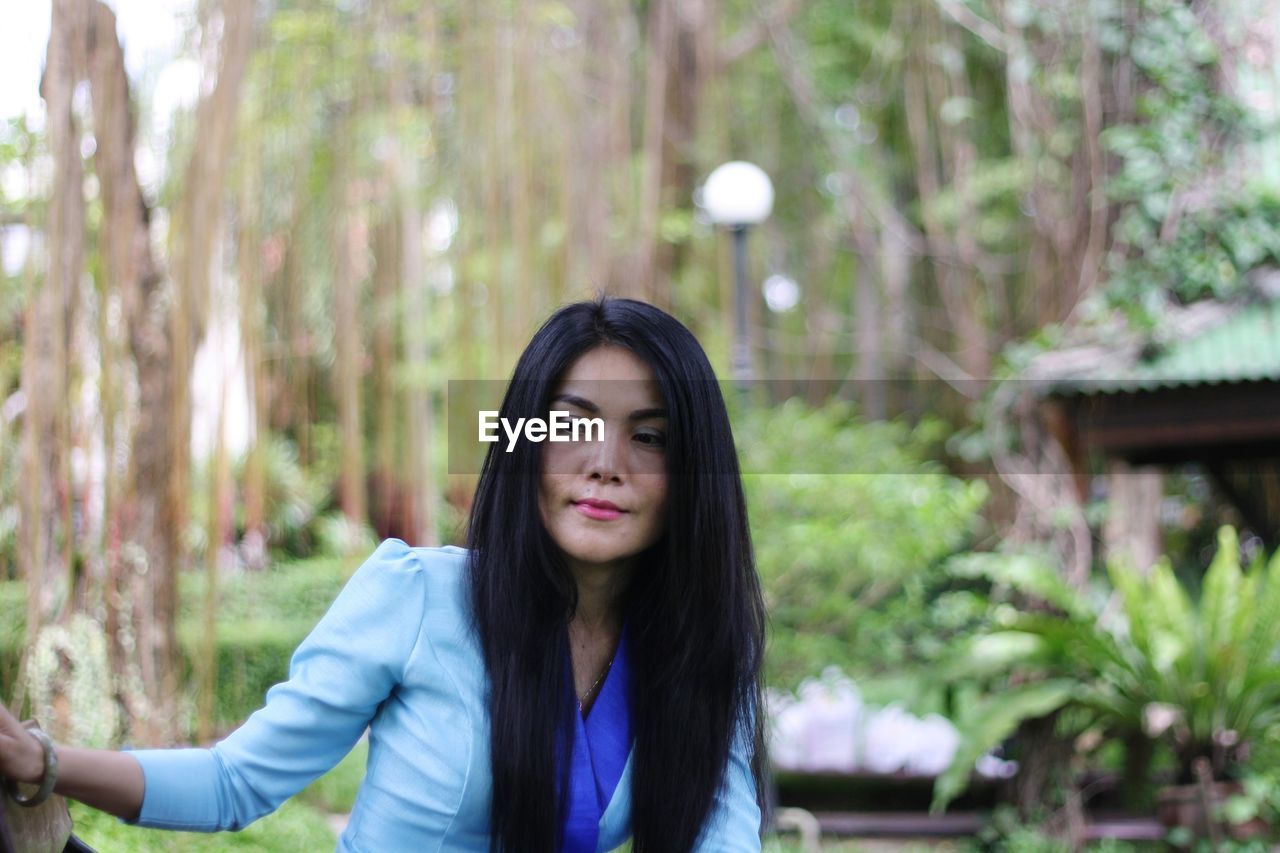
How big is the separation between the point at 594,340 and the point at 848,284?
11839 mm

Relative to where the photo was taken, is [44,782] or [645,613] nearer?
[44,782]

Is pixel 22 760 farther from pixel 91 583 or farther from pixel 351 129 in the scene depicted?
pixel 351 129

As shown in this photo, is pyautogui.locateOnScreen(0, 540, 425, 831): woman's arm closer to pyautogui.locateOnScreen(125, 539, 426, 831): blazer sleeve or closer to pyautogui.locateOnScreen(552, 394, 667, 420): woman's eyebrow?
pyautogui.locateOnScreen(125, 539, 426, 831): blazer sleeve

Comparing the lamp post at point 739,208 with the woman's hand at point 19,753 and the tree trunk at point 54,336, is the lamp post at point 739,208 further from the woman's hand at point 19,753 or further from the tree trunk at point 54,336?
the woman's hand at point 19,753

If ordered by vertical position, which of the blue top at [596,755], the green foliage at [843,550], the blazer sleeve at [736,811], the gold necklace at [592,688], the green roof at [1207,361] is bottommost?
the green foliage at [843,550]

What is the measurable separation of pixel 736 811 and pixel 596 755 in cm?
16

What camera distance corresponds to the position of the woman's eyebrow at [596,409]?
127cm

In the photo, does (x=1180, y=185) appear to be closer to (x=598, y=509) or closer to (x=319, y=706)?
(x=598, y=509)

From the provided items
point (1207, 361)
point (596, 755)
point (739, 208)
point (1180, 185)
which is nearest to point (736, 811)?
point (596, 755)

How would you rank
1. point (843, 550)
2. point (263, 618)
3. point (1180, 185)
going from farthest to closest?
point (263, 618) < point (1180, 185) < point (843, 550)

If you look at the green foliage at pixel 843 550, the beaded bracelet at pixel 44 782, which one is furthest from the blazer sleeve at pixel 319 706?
the green foliage at pixel 843 550

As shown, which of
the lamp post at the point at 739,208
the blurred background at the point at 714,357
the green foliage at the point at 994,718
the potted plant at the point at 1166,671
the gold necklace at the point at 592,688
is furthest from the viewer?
the lamp post at the point at 739,208

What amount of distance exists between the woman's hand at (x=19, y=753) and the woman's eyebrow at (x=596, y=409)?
20.1 inches

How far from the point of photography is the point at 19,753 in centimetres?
97
